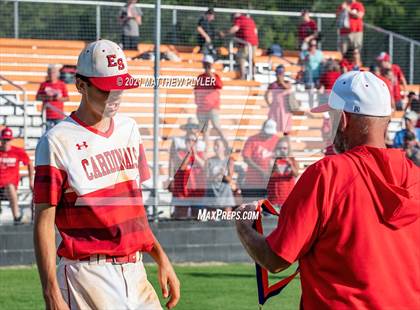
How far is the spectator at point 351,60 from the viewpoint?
16750 mm

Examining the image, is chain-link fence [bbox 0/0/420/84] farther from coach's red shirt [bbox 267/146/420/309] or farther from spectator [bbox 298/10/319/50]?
coach's red shirt [bbox 267/146/420/309]

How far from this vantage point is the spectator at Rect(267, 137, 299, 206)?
1161 cm

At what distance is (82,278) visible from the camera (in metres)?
4.58

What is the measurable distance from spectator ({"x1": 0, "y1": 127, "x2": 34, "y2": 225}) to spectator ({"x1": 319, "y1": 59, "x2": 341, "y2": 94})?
457 centimetres

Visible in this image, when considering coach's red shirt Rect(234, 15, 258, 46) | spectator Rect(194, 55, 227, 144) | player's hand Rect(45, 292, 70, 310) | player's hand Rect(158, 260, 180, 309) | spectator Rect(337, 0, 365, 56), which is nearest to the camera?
player's hand Rect(45, 292, 70, 310)

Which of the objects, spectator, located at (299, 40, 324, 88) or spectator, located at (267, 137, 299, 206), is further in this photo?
spectator, located at (299, 40, 324, 88)

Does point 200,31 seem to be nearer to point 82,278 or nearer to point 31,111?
point 31,111

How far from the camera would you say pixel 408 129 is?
47.7ft

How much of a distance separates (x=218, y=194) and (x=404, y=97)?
575 centimetres

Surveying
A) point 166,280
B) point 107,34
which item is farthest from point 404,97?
point 166,280

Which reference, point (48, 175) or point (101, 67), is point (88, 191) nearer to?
point (48, 175)

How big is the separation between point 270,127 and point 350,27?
688cm

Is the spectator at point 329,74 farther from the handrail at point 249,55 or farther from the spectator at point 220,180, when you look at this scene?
the spectator at point 220,180

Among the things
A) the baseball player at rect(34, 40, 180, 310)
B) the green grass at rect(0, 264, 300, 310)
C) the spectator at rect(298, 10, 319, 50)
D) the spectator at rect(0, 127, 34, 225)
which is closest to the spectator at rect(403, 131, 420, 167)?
the green grass at rect(0, 264, 300, 310)
